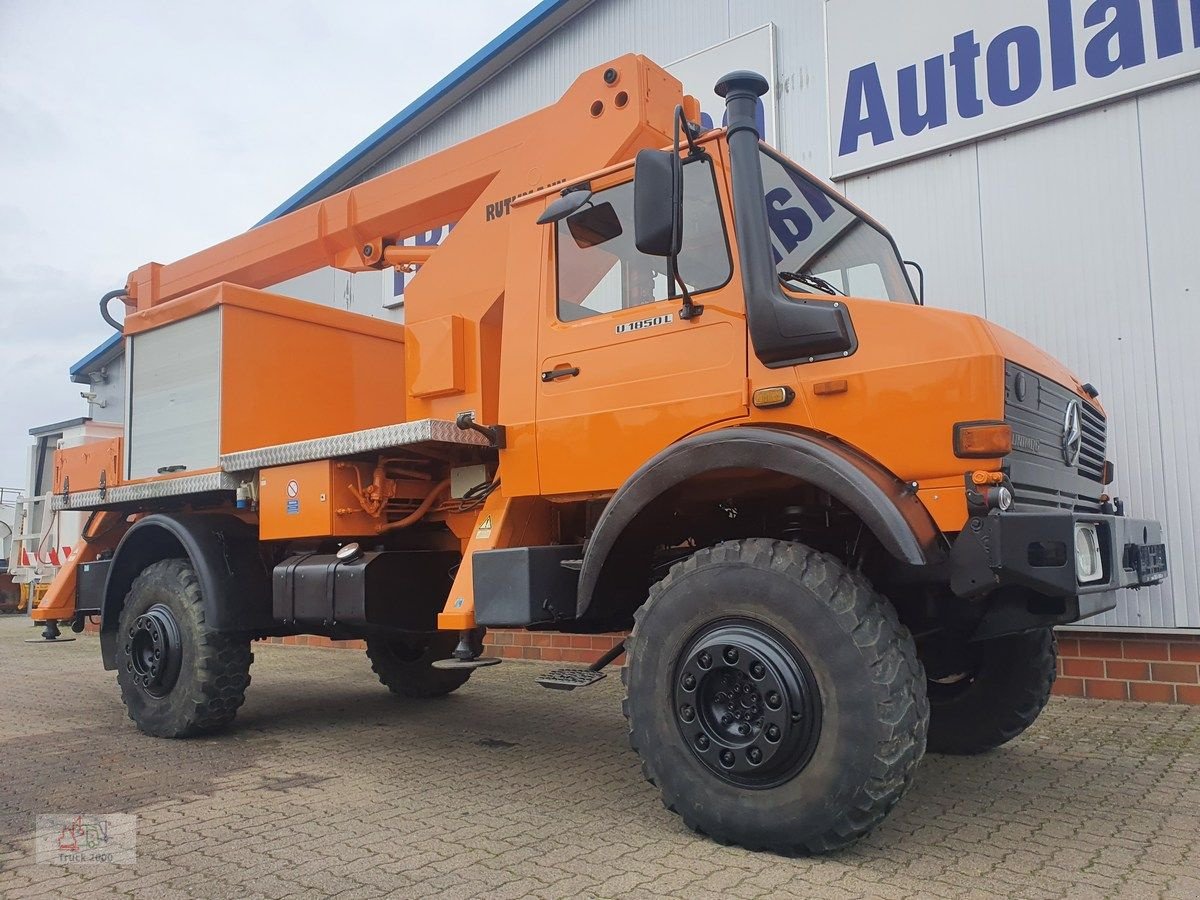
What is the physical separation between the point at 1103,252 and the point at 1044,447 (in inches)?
135

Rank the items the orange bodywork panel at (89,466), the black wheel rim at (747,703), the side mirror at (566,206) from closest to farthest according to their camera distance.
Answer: the black wheel rim at (747,703) < the side mirror at (566,206) < the orange bodywork panel at (89,466)

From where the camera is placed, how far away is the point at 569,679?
3.89 meters

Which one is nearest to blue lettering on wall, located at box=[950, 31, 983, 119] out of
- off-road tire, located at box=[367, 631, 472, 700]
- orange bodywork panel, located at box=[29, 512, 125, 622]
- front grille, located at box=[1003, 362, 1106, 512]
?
front grille, located at box=[1003, 362, 1106, 512]

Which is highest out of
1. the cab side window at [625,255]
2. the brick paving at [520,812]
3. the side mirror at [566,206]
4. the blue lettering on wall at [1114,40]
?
the blue lettering on wall at [1114,40]

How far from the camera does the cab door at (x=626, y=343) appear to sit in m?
3.66

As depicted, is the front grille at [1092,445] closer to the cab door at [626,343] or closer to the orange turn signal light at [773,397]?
the orange turn signal light at [773,397]

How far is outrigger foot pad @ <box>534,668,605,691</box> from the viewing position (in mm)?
3818

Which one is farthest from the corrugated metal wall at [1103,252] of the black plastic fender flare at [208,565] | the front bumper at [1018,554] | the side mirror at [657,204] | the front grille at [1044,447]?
the black plastic fender flare at [208,565]

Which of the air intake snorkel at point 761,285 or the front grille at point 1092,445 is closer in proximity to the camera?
the air intake snorkel at point 761,285

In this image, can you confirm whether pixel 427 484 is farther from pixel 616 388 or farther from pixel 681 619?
pixel 681 619

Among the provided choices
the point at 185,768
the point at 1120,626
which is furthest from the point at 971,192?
the point at 185,768

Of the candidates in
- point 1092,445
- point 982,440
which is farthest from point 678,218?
point 1092,445

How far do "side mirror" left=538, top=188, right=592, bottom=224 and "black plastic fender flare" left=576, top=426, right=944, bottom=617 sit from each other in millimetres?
1271

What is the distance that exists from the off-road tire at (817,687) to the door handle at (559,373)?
A: 1102 mm
